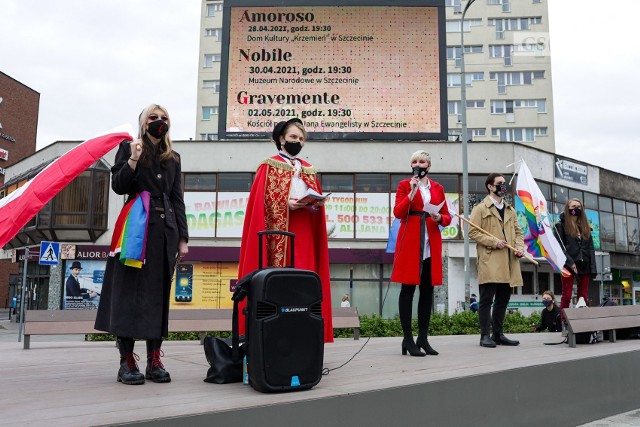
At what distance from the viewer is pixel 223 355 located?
3783 millimetres

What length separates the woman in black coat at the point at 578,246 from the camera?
755cm

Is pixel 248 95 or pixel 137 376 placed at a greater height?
pixel 248 95

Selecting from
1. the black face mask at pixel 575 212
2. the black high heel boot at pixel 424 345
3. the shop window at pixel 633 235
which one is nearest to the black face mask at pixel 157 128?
the black high heel boot at pixel 424 345

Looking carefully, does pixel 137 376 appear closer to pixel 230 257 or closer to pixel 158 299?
pixel 158 299

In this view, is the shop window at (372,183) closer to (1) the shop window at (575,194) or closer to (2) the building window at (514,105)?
(1) the shop window at (575,194)

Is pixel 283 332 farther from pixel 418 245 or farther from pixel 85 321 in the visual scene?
pixel 85 321

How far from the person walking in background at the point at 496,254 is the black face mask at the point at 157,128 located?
3702 mm

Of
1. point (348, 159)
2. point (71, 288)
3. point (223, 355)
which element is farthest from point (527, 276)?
point (223, 355)

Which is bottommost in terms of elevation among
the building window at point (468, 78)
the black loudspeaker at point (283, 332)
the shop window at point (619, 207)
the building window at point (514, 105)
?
the black loudspeaker at point (283, 332)

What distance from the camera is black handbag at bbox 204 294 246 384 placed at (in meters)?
3.67

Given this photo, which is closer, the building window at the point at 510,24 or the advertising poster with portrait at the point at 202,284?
the advertising poster with portrait at the point at 202,284

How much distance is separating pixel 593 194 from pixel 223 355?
30308 millimetres

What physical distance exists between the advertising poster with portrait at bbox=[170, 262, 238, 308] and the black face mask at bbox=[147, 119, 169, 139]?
21.1 metres

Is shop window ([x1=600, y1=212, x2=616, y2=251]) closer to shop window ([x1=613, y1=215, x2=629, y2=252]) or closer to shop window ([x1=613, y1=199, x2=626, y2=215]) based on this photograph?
shop window ([x1=613, y1=215, x2=629, y2=252])
